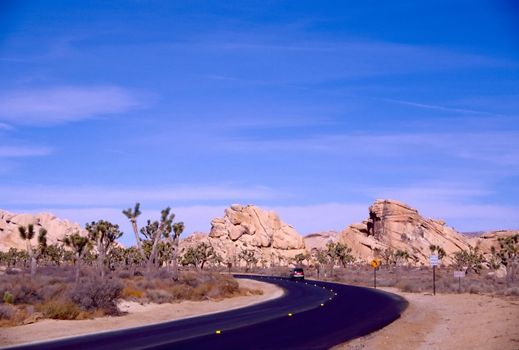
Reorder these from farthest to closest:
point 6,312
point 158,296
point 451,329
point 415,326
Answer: point 158,296 → point 6,312 → point 415,326 → point 451,329

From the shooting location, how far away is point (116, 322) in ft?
82.5

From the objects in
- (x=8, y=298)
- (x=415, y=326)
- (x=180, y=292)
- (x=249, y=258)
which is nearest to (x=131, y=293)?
(x=180, y=292)

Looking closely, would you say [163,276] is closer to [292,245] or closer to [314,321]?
[314,321]

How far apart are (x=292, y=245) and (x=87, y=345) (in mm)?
144760

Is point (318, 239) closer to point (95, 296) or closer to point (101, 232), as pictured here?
point (101, 232)

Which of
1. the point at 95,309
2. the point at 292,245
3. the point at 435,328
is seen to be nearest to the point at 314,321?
the point at 435,328

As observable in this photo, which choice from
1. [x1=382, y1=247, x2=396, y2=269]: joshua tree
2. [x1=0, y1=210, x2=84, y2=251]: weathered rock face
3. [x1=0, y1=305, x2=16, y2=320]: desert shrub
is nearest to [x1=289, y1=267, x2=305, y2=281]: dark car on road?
[x1=382, y1=247, x2=396, y2=269]: joshua tree

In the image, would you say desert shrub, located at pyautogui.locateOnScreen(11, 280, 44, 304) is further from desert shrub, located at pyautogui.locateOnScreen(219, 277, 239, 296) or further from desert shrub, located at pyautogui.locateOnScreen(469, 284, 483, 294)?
desert shrub, located at pyautogui.locateOnScreen(469, 284, 483, 294)

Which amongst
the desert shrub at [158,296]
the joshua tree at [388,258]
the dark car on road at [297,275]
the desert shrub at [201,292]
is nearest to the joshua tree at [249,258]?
the joshua tree at [388,258]

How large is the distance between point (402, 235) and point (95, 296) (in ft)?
408

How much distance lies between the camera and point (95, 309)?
89.8ft

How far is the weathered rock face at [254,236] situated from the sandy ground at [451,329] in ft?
386

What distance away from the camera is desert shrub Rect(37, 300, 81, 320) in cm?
2525

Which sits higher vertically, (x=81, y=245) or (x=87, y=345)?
(x=81, y=245)
